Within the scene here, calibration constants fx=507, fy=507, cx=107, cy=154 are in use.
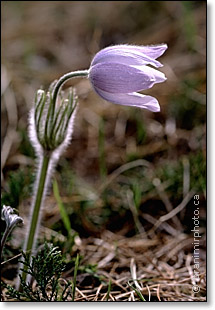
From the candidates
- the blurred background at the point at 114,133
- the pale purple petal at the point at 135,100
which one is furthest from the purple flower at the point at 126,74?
the blurred background at the point at 114,133

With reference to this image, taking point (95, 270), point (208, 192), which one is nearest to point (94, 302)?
point (95, 270)

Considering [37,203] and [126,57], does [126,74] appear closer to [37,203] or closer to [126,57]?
[126,57]

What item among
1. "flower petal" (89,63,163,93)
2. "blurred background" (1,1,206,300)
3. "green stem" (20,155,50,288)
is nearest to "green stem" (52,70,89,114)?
"flower petal" (89,63,163,93)

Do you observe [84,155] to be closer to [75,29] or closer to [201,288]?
[201,288]

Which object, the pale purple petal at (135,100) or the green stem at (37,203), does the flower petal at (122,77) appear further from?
the green stem at (37,203)

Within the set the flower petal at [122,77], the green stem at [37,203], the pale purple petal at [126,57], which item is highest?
the pale purple petal at [126,57]

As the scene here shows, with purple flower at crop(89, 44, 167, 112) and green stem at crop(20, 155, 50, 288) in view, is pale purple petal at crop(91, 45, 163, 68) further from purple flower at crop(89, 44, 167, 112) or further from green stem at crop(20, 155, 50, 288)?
green stem at crop(20, 155, 50, 288)

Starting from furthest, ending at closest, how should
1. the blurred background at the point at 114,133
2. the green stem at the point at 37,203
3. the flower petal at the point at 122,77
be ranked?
the blurred background at the point at 114,133
the green stem at the point at 37,203
the flower petal at the point at 122,77
